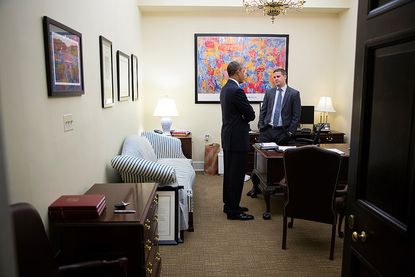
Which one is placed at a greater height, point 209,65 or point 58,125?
point 209,65

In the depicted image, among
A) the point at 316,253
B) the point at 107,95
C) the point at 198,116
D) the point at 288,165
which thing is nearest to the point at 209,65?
the point at 198,116

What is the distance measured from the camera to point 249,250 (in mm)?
2844

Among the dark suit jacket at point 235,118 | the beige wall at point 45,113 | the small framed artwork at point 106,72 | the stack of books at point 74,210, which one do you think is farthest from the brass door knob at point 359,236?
the small framed artwork at point 106,72

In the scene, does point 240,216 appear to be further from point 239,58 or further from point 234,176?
point 239,58

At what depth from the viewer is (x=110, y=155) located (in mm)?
3047

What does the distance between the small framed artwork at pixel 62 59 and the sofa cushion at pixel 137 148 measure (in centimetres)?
104

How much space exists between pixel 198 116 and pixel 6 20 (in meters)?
4.15

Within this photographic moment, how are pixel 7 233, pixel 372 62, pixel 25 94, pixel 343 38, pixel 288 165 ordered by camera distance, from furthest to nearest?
pixel 343 38
pixel 288 165
pixel 25 94
pixel 372 62
pixel 7 233

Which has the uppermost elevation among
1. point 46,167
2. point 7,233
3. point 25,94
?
point 25,94

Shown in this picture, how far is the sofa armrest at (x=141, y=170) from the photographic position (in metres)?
2.75

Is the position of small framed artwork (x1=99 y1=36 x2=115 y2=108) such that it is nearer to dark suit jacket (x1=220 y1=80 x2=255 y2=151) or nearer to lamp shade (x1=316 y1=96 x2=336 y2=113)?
dark suit jacket (x1=220 y1=80 x2=255 y2=151)

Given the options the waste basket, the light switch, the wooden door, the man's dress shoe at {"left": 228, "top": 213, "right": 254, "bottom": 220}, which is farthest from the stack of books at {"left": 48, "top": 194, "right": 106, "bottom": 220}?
the waste basket

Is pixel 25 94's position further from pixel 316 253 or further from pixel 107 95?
pixel 316 253

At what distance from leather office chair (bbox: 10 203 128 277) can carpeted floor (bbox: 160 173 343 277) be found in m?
1.11
